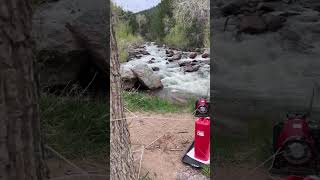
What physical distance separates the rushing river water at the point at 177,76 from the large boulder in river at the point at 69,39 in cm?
203

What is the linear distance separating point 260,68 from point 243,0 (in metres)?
1.26

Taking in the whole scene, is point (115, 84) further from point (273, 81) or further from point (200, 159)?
point (273, 81)

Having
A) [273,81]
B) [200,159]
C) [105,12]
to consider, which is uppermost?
[105,12]

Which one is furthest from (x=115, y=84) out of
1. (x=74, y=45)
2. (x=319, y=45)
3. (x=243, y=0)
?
(x=243, y=0)

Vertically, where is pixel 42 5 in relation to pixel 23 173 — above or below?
above

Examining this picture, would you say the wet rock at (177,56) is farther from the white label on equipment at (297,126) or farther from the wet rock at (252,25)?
the white label on equipment at (297,126)

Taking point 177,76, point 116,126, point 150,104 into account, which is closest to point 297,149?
point 116,126

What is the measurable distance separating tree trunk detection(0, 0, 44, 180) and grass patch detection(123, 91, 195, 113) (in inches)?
146

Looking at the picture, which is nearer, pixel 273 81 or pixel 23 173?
pixel 23 173

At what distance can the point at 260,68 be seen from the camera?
4.54 m

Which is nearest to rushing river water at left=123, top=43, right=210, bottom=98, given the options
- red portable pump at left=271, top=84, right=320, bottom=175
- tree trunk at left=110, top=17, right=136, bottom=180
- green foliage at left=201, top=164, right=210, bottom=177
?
green foliage at left=201, top=164, right=210, bottom=177

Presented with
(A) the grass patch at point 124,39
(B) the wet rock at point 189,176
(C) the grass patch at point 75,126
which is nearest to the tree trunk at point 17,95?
(C) the grass patch at point 75,126

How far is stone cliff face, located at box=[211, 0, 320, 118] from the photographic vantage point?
407 centimetres

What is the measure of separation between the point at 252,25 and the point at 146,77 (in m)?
1.65
